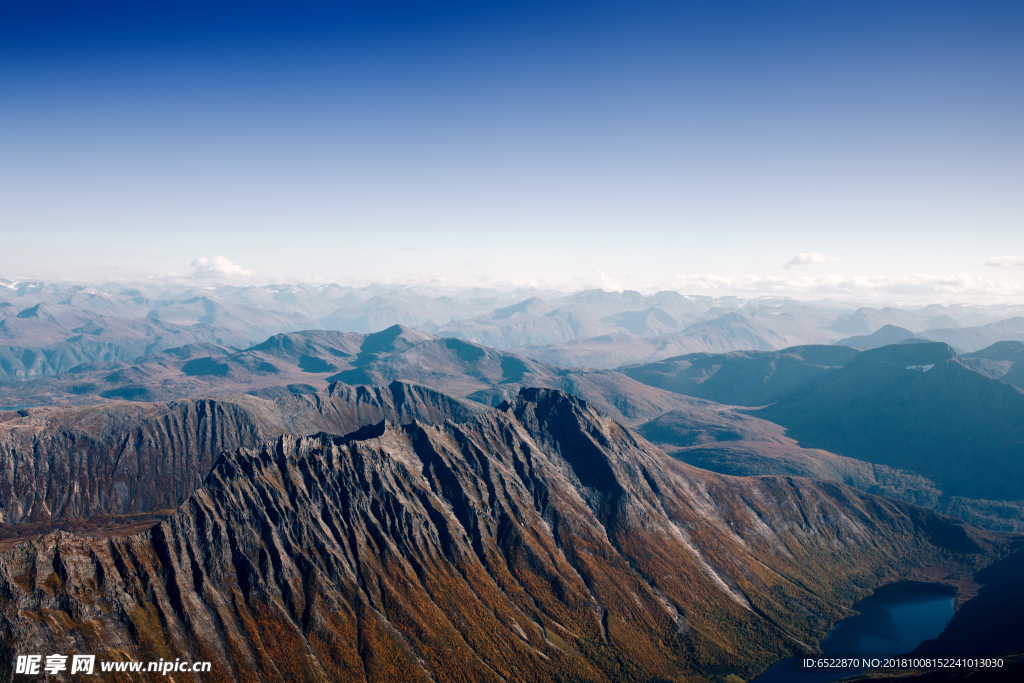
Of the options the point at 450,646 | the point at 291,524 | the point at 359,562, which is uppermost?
the point at 291,524

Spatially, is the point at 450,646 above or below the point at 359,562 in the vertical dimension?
below

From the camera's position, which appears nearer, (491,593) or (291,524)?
(291,524)

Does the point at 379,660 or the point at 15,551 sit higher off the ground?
the point at 15,551

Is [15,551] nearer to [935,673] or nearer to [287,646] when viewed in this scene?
[287,646]

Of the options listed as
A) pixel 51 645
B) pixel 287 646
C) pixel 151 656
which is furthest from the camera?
pixel 287 646

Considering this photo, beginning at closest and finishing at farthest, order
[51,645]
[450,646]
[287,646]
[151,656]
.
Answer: [51,645], [151,656], [287,646], [450,646]

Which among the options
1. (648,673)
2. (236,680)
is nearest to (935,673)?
(648,673)

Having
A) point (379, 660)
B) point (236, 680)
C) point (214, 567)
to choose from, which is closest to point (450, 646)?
point (379, 660)

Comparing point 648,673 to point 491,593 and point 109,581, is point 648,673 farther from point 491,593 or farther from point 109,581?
point 109,581

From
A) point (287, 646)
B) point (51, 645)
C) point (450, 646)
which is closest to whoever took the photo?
point (51, 645)
